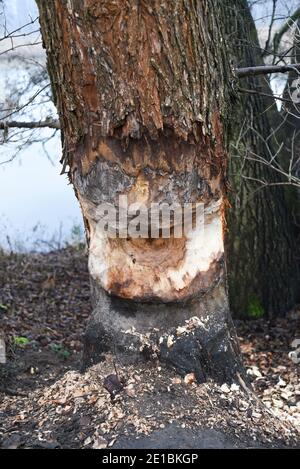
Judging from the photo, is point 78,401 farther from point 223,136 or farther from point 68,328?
point 68,328

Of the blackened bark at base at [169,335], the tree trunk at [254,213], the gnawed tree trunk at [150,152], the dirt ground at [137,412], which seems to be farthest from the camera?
the tree trunk at [254,213]

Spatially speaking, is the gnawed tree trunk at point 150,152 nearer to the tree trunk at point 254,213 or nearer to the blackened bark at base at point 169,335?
the blackened bark at base at point 169,335

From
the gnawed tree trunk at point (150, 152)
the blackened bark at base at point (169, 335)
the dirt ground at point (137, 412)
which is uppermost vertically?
the gnawed tree trunk at point (150, 152)

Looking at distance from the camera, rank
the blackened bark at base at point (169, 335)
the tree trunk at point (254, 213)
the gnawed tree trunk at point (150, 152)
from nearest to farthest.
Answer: the gnawed tree trunk at point (150, 152) → the blackened bark at base at point (169, 335) → the tree trunk at point (254, 213)

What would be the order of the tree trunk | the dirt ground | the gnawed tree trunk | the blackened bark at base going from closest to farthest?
1. the gnawed tree trunk
2. the dirt ground
3. the blackened bark at base
4. the tree trunk

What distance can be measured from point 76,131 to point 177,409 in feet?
3.98

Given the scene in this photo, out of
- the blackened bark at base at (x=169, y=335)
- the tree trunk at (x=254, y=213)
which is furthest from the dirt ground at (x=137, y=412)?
the tree trunk at (x=254, y=213)

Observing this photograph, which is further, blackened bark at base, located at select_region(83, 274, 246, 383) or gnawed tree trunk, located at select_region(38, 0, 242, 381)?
blackened bark at base, located at select_region(83, 274, 246, 383)

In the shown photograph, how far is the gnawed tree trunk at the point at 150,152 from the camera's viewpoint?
2168 mm

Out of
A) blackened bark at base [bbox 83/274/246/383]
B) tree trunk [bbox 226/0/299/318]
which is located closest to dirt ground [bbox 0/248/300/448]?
blackened bark at base [bbox 83/274/246/383]

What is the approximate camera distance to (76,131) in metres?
2.37

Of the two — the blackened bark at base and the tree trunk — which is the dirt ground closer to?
the blackened bark at base

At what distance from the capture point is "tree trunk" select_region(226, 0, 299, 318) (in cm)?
446
